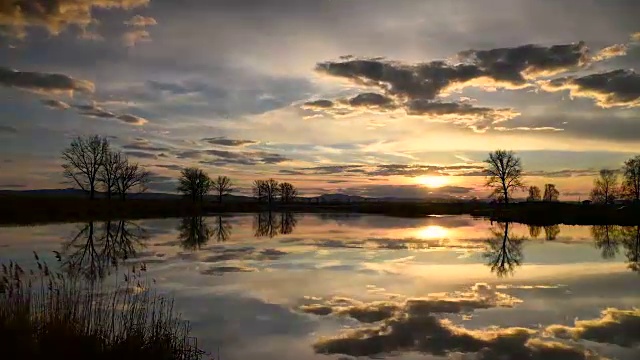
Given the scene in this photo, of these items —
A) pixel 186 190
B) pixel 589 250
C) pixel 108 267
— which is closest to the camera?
pixel 108 267

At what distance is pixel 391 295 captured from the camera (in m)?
14.2

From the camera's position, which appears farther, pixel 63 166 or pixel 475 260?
pixel 63 166

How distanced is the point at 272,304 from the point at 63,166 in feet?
227

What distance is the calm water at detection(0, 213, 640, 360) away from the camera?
31.6 feet

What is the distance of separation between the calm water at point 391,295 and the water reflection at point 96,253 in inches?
4.1

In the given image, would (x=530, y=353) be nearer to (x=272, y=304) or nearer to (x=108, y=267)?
(x=272, y=304)

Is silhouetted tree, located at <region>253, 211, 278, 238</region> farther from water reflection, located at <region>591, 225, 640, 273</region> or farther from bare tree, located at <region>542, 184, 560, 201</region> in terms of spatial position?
bare tree, located at <region>542, 184, 560, 201</region>

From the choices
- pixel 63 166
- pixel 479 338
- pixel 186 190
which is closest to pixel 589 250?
pixel 479 338

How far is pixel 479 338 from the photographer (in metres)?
10.1

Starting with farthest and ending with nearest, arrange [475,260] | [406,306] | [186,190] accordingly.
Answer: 1. [186,190]
2. [475,260]
3. [406,306]

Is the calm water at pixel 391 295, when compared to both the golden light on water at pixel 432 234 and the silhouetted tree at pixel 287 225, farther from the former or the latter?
the silhouetted tree at pixel 287 225

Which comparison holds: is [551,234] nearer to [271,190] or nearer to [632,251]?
[632,251]

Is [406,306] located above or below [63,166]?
below

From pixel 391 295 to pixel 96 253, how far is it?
14.5 metres
